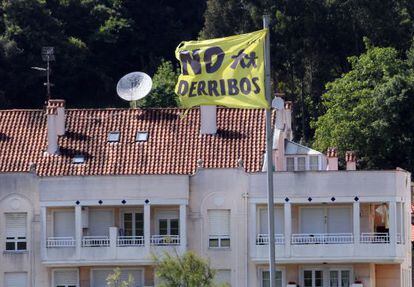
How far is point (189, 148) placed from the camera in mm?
97750

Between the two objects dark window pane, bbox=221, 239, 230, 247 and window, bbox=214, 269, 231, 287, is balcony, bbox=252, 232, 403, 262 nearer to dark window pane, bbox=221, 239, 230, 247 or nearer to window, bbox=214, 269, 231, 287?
window, bbox=214, 269, 231, 287

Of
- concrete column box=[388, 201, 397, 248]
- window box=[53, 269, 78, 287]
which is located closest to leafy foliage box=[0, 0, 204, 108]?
window box=[53, 269, 78, 287]

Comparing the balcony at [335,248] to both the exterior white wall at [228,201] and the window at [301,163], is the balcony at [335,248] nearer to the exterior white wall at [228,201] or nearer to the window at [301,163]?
the exterior white wall at [228,201]

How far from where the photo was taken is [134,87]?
10169 cm

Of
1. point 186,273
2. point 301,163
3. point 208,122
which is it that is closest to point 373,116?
point 301,163

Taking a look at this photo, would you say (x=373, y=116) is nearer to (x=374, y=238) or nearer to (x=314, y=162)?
(x=314, y=162)

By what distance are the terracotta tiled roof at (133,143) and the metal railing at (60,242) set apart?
2.83 metres

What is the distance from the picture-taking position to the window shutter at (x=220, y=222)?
95625mm

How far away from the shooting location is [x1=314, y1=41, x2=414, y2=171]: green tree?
419 ft

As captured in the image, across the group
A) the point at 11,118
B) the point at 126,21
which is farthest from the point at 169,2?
the point at 11,118

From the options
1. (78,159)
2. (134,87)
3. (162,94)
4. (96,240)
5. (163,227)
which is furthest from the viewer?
(162,94)

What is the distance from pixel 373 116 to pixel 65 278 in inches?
1456

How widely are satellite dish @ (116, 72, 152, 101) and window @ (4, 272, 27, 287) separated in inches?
384

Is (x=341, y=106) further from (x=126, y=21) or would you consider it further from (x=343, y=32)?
(x=126, y=21)
